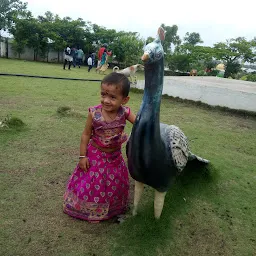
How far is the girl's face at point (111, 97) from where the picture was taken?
219cm

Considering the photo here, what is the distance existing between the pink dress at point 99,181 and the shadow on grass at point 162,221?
251mm

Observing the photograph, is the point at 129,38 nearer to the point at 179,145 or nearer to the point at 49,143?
the point at 49,143

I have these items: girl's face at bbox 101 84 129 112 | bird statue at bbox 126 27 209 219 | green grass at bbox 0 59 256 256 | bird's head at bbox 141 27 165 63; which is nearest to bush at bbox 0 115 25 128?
green grass at bbox 0 59 256 256

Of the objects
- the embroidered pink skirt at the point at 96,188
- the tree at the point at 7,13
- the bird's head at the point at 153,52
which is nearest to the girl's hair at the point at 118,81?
the bird's head at the point at 153,52

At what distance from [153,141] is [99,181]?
26.1 inches

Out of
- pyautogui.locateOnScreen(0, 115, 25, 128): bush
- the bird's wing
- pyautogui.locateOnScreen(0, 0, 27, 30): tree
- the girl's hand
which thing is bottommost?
pyautogui.locateOnScreen(0, 115, 25, 128): bush

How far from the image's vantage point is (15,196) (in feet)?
8.80

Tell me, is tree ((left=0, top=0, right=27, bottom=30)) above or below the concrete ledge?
above

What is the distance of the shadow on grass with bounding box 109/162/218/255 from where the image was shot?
2189 mm

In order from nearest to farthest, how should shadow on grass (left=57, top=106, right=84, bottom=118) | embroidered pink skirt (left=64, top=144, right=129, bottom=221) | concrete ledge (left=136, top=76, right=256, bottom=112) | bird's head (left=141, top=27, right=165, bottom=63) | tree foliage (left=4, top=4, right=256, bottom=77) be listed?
1. bird's head (left=141, top=27, right=165, bottom=63)
2. embroidered pink skirt (left=64, top=144, right=129, bottom=221)
3. shadow on grass (left=57, top=106, right=84, bottom=118)
4. concrete ledge (left=136, top=76, right=256, bottom=112)
5. tree foliage (left=4, top=4, right=256, bottom=77)

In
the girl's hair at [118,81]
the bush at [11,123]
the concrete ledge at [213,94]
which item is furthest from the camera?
the concrete ledge at [213,94]

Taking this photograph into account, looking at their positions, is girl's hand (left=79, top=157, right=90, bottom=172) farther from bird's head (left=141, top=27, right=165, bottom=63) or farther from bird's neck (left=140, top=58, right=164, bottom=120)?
bird's head (left=141, top=27, right=165, bottom=63)

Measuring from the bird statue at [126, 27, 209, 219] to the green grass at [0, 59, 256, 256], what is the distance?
0.45 meters

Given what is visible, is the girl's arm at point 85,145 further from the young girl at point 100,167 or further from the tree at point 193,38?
the tree at point 193,38
